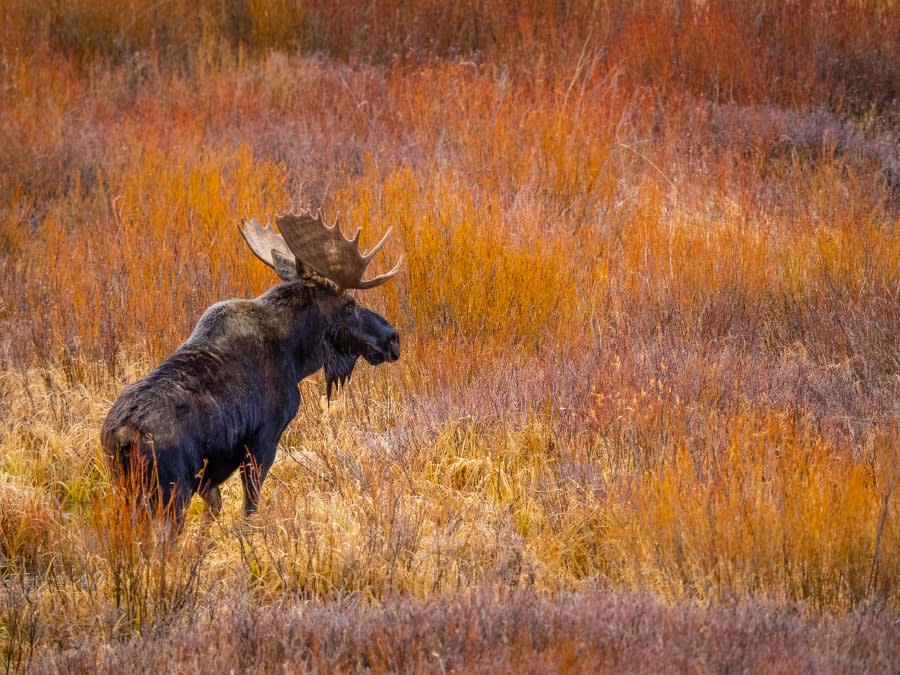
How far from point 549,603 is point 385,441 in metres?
1.98

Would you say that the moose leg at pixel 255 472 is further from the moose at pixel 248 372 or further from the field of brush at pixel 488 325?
the field of brush at pixel 488 325

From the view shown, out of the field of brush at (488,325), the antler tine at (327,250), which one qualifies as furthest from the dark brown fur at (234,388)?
the field of brush at (488,325)

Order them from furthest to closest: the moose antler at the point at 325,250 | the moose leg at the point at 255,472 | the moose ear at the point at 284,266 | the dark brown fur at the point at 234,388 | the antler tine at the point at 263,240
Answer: the antler tine at the point at 263,240
the moose ear at the point at 284,266
the moose antler at the point at 325,250
the moose leg at the point at 255,472
the dark brown fur at the point at 234,388

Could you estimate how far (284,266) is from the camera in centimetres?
533

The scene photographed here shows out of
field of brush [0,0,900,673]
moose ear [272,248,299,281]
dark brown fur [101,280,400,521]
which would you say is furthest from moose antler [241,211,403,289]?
field of brush [0,0,900,673]

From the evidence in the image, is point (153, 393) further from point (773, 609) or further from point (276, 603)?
point (773, 609)

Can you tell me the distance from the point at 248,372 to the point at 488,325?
2584 mm

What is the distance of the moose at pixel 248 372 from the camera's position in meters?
4.36

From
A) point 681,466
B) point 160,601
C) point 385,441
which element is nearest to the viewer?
point 160,601

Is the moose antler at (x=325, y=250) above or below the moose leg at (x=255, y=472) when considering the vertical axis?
above

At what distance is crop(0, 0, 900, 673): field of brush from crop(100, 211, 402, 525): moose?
0.23 m

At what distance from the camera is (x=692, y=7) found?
1294 cm

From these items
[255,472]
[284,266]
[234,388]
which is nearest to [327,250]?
[284,266]

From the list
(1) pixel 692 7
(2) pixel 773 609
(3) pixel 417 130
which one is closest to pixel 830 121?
(1) pixel 692 7
